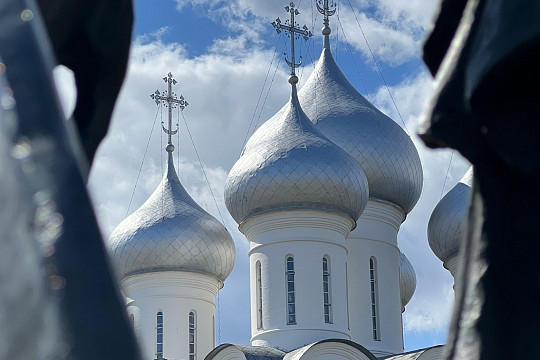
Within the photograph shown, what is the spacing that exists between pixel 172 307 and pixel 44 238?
26.2 meters

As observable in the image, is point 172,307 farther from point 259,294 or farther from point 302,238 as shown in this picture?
point 302,238

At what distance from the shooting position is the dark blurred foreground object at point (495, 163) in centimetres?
129

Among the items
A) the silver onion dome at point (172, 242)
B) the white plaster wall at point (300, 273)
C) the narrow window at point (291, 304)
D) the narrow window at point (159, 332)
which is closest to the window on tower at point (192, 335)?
the narrow window at point (159, 332)

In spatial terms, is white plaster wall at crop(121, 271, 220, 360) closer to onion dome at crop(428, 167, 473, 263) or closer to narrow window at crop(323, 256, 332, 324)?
narrow window at crop(323, 256, 332, 324)

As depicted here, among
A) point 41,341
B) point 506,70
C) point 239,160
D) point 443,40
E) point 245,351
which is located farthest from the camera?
point 239,160

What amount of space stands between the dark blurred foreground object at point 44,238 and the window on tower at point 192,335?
26.1m

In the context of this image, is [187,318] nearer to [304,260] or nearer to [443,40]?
[304,260]

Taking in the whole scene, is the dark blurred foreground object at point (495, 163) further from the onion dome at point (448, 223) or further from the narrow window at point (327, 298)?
the onion dome at point (448, 223)

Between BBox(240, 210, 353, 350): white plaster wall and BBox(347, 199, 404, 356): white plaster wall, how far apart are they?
1873 mm

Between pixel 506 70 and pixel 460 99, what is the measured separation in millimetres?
89

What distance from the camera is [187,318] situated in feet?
88.9

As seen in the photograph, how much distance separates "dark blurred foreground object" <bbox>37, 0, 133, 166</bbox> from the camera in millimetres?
1711

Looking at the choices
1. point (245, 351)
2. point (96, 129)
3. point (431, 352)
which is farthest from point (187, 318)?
point (96, 129)

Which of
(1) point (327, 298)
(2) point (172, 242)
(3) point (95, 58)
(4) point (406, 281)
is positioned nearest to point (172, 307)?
(2) point (172, 242)
